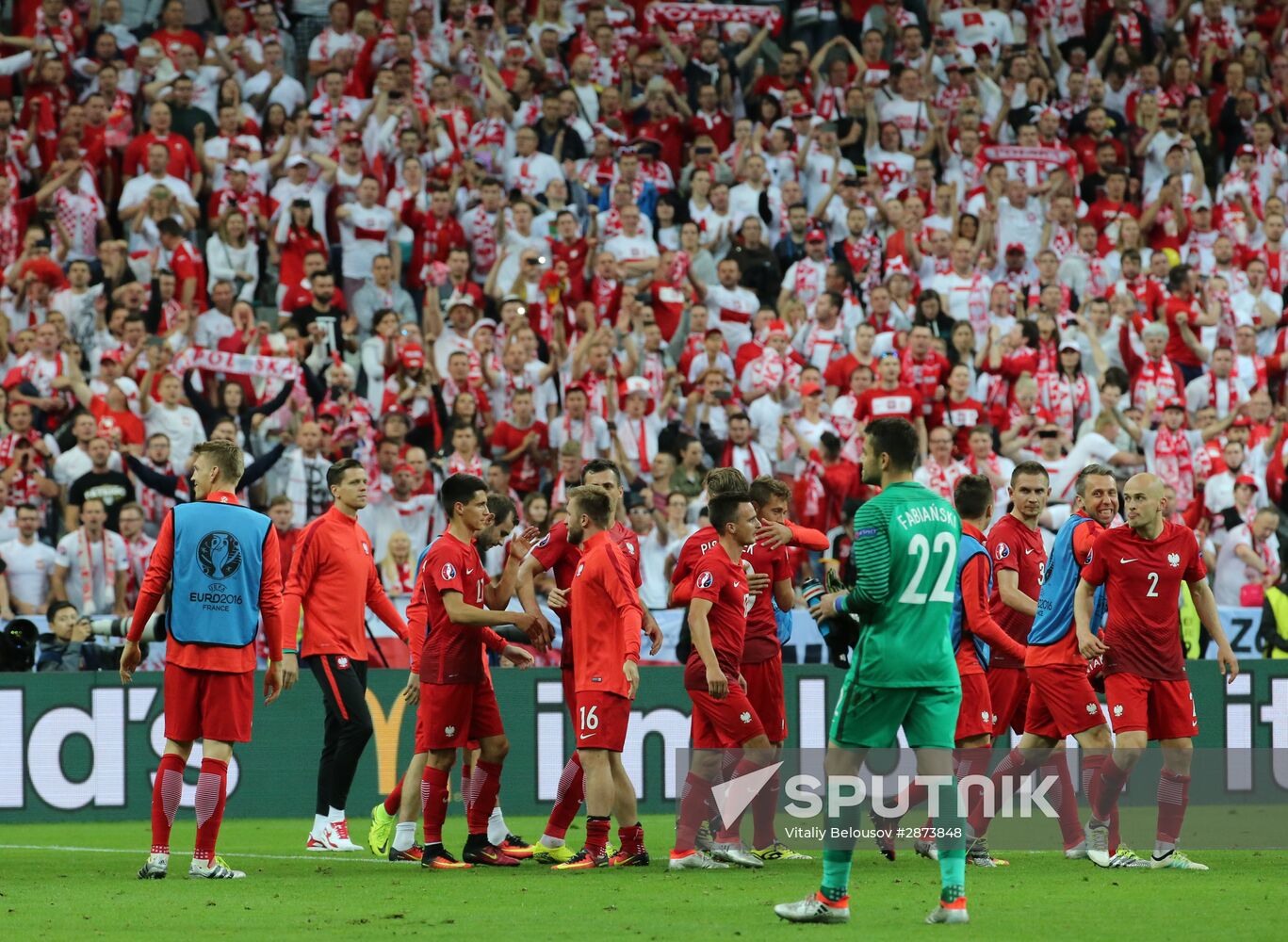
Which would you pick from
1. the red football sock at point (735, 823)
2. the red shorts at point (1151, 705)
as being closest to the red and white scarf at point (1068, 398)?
the red shorts at point (1151, 705)

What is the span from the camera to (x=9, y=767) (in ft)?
48.1

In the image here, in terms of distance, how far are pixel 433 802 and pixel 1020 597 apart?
3.67 metres

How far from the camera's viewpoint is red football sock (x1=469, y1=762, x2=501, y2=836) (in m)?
11.1

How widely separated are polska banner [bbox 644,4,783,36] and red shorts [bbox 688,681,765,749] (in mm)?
16963

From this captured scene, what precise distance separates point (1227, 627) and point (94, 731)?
10063 millimetres

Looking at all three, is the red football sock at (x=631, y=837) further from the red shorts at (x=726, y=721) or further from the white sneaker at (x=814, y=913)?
the white sneaker at (x=814, y=913)

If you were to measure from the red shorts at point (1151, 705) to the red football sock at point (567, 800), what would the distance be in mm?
3119

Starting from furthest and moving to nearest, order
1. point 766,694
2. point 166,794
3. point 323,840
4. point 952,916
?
point 323,840, point 766,694, point 166,794, point 952,916

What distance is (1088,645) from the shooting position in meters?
10.5

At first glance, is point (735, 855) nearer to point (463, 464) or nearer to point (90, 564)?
point (90, 564)

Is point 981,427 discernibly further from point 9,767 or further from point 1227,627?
point 9,767

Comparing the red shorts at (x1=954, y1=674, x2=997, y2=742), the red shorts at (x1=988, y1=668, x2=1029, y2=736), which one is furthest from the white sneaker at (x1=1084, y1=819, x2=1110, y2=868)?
the red shorts at (x1=988, y1=668, x2=1029, y2=736)

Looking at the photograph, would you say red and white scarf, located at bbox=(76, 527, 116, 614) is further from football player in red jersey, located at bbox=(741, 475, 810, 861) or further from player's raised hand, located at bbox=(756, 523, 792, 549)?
player's raised hand, located at bbox=(756, 523, 792, 549)

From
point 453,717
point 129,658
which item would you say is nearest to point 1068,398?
point 453,717
